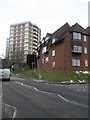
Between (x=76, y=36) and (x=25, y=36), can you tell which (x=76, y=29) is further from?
(x=25, y=36)

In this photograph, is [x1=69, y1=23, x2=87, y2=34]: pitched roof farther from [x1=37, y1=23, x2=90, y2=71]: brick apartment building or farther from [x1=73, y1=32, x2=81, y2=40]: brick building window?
[x1=73, y1=32, x2=81, y2=40]: brick building window

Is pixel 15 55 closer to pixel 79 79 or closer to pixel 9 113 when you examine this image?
pixel 79 79

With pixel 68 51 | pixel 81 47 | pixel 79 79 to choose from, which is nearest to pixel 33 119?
pixel 79 79

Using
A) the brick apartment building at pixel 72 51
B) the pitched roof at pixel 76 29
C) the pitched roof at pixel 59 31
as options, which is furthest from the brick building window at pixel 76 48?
the pitched roof at pixel 59 31

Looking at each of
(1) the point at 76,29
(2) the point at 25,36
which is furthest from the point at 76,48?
(2) the point at 25,36

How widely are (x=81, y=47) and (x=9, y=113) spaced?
33.4 meters

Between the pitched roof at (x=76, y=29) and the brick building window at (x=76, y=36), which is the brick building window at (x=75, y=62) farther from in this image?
the pitched roof at (x=76, y=29)

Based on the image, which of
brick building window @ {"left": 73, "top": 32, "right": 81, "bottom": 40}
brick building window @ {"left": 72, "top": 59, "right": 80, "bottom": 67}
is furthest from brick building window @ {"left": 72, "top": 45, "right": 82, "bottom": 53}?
brick building window @ {"left": 72, "top": 59, "right": 80, "bottom": 67}

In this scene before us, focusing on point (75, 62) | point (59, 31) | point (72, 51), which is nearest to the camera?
point (72, 51)

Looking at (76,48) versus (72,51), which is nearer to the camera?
(72,51)

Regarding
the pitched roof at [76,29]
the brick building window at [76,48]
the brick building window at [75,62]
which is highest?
the pitched roof at [76,29]

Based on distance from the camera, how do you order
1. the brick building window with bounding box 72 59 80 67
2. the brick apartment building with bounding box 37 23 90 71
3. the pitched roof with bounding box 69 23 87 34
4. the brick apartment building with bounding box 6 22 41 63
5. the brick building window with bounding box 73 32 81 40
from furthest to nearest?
the brick apartment building with bounding box 6 22 41 63
the pitched roof with bounding box 69 23 87 34
the brick building window with bounding box 73 32 81 40
the brick building window with bounding box 72 59 80 67
the brick apartment building with bounding box 37 23 90 71

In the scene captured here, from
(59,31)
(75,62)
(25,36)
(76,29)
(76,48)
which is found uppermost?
(25,36)

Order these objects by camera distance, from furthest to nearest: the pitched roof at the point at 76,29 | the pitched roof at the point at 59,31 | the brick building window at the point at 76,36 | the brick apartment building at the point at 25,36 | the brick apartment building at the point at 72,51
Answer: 1. the brick apartment building at the point at 25,36
2. the pitched roof at the point at 59,31
3. the pitched roof at the point at 76,29
4. the brick building window at the point at 76,36
5. the brick apartment building at the point at 72,51
